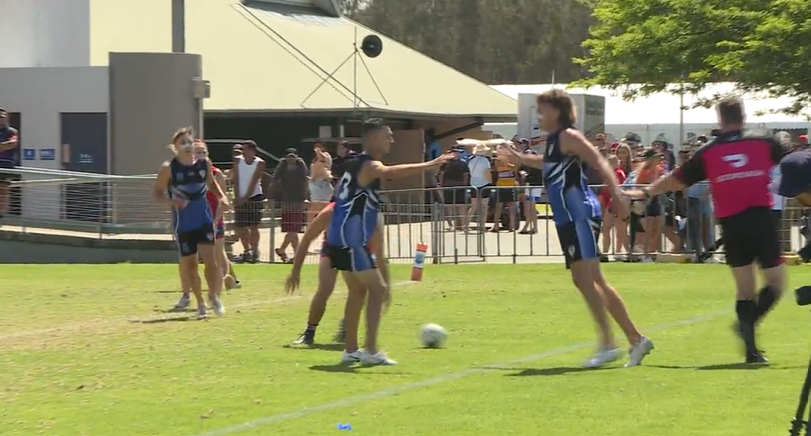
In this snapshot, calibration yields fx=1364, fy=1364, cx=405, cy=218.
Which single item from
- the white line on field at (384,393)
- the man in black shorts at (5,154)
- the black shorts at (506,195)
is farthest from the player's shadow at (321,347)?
the man in black shorts at (5,154)

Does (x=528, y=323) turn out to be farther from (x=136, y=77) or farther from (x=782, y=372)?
(x=136, y=77)

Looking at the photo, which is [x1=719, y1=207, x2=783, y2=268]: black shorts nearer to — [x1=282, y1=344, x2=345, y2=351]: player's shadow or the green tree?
[x1=282, y1=344, x2=345, y2=351]: player's shadow

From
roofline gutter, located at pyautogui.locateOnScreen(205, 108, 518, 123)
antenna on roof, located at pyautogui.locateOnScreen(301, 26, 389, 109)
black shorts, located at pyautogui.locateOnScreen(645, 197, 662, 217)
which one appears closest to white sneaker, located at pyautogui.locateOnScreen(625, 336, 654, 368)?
black shorts, located at pyautogui.locateOnScreen(645, 197, 662, 217)

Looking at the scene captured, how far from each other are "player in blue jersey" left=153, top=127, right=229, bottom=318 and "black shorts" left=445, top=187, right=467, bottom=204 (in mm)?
8568

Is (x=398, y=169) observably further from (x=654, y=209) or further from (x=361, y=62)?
(x=361, y=62)

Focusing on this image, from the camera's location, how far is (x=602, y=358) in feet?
33.8

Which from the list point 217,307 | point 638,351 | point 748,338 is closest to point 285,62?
point 217,307

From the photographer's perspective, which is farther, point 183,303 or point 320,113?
point 320,113

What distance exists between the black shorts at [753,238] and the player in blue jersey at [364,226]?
106 inches

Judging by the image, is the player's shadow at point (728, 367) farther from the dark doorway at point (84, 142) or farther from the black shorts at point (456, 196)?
the dark doorway at point (84, 142)

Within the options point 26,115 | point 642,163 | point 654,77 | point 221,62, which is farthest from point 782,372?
point 221,62

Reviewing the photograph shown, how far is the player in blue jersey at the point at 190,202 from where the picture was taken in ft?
46.9

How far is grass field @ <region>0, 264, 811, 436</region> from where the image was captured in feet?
26.8

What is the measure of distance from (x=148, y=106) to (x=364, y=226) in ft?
53.8
